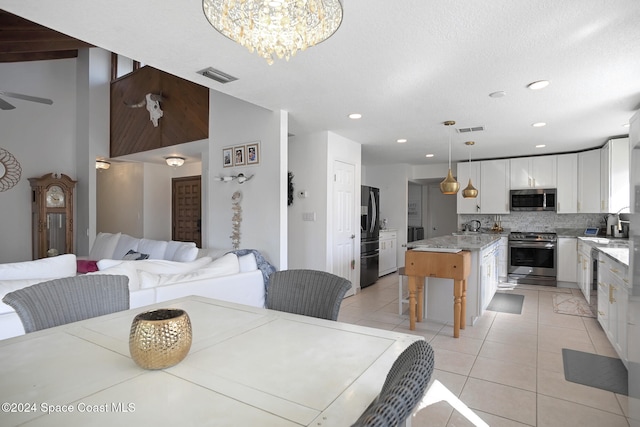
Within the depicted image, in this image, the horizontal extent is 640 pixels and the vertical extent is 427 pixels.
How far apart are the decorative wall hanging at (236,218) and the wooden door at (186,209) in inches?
121

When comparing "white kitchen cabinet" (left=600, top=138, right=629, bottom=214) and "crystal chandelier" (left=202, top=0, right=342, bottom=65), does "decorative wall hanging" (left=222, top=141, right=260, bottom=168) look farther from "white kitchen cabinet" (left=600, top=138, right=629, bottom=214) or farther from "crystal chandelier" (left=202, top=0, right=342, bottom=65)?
"white kitchen cabinet" (left=600, top=138, right=629, bottom=214)

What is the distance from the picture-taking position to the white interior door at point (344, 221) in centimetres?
476

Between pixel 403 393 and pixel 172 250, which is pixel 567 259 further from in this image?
pixel 403 393

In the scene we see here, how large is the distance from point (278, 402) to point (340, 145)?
438cm

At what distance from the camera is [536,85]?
2.84 m

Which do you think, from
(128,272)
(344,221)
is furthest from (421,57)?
(344,221)

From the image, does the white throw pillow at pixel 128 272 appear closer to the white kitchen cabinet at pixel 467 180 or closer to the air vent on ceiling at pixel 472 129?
the air vent on ceiling at pixel 472 129

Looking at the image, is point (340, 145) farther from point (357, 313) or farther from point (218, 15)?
point (218, 15)

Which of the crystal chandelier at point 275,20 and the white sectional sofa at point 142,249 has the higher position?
the crystal chandelier at point 275,20

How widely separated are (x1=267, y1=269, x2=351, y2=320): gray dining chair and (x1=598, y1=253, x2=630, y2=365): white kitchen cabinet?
2.04m

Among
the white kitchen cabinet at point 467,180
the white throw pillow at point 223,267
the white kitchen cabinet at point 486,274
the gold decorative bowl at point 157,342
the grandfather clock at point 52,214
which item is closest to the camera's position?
the gold decorative bowl at point 157,342

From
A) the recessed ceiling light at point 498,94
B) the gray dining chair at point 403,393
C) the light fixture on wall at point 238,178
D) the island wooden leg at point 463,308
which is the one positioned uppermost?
the recessed ceiling light at point 498,94

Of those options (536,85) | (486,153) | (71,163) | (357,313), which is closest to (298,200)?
(357,313)

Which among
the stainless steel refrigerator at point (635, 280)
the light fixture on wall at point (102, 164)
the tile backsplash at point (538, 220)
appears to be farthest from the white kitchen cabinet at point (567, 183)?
the light fixture on wall at point (102, 164)
